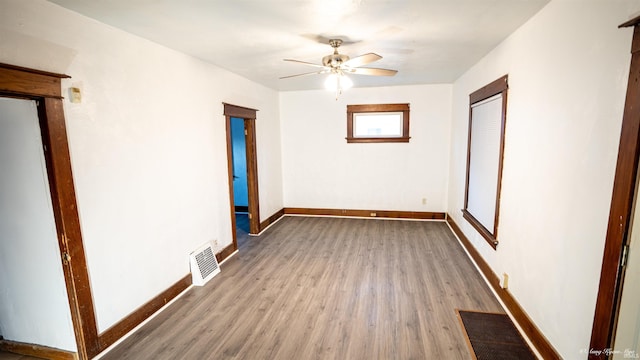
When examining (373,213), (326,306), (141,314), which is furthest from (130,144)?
(373,213)

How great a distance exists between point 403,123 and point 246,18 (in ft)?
12.9

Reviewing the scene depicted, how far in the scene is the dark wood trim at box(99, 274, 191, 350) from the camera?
2303mm

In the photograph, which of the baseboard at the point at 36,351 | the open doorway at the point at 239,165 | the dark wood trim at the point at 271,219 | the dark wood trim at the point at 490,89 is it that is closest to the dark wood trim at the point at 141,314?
the baseboard at the point at 36,351

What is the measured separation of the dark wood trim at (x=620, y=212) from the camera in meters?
1.33

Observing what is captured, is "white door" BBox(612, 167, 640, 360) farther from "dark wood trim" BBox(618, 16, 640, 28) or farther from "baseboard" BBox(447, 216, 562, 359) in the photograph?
"dark wood trim" BBox(618, 16, 640, 28)

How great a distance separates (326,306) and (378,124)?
383cm

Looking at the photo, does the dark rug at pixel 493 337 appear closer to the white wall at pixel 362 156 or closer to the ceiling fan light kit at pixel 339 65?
the ceiling fan light kit at pixel 339 65

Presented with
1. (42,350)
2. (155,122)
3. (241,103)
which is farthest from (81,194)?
(241,103)

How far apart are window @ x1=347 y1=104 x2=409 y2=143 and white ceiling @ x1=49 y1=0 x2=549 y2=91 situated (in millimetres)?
1927

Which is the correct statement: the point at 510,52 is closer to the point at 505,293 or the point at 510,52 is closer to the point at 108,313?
the point at 505,293

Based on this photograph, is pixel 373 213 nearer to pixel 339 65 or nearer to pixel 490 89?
pixel 490 89

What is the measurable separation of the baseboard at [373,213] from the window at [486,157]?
1.48m

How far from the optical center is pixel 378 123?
5.66 m

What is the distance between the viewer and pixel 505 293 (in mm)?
2742
